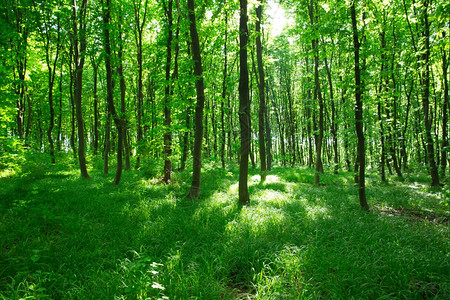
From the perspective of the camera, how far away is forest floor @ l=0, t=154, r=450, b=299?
115 inches

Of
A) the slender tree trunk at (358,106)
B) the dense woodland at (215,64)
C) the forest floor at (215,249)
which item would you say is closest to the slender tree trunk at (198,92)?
the dense woodland at (215,64)

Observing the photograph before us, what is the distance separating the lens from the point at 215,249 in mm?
4012

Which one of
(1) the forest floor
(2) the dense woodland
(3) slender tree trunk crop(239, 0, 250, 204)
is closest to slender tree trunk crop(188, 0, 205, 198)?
(2) the dense woodland

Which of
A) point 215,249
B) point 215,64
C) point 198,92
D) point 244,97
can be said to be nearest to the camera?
point 215,249

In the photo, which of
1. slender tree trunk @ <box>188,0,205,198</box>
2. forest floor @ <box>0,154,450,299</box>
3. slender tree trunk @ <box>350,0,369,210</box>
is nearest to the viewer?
forest floor @ <box>0,154,450,299</box>

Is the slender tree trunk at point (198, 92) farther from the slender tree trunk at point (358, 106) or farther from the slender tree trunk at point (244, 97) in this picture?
the slender tree trunk at point (358, 106)

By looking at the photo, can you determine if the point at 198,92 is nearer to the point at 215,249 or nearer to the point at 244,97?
the point at 244,97

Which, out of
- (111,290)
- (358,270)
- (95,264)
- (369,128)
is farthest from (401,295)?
(369,128)

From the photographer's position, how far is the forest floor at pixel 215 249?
9.56 feet

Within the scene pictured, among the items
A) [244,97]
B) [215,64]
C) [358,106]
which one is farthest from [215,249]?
[215,64]

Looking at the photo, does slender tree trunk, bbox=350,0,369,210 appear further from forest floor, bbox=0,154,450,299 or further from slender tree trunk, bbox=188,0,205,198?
slender tree trunk, bbox=188,0,205,198

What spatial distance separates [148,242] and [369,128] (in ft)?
33.5

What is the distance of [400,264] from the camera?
10.9 feet

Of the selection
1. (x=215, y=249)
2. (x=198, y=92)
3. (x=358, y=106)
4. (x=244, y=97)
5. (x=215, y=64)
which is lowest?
(x=215, y=249)
